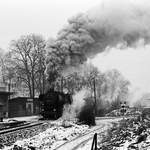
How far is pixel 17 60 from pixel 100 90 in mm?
27623

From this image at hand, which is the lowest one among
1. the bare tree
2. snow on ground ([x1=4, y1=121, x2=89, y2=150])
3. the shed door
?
snow on ground ([x1=4, y1=121, x2=89, y2=150])

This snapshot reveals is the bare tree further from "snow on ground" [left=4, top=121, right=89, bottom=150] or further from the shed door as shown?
"snow on ground" [left=4, top=121, right=89, bottom=150]

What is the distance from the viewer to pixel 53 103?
2917cm

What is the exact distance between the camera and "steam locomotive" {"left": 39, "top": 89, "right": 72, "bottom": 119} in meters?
29.2

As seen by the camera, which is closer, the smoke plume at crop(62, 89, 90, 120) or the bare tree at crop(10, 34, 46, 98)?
the smoke plume at crop(62, 89, 90, 120)

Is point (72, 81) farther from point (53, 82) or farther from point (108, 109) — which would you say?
point (53, 82)

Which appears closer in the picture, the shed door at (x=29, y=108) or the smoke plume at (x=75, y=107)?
the smoke plume at (x=75, y=107)

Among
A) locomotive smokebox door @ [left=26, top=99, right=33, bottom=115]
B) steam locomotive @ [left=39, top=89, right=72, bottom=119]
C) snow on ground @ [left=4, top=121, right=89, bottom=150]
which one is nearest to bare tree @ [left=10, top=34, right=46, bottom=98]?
locomotive smokebox door @ [left=26, top=99, right=33, bottom=115]

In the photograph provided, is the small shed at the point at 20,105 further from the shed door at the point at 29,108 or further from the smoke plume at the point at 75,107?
the smoke plume at the point at 75,107

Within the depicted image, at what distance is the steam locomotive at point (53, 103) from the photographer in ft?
95.7

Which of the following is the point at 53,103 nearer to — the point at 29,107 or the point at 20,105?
the point at 20,105

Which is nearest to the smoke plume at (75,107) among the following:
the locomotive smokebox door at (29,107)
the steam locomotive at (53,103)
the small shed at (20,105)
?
the steam locomotive at (53,103)

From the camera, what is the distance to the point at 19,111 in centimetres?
4219

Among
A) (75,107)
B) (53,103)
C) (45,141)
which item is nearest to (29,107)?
(53,103)
